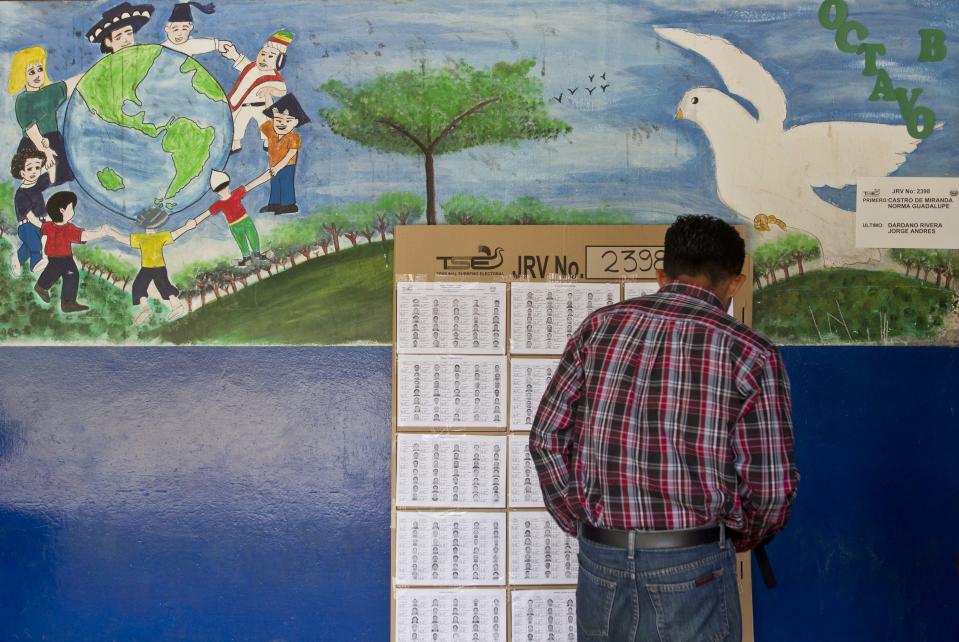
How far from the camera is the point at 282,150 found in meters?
2.88

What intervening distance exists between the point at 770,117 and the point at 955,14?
706 mm

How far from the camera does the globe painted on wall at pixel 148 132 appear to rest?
2885 millimetres

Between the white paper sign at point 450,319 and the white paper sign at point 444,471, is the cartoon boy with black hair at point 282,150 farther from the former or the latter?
the white paper sign at point 444,471

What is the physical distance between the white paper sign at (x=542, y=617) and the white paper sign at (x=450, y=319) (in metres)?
0.80

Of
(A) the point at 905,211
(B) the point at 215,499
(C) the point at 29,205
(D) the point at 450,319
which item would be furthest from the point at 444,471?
(A) the point at 905,211

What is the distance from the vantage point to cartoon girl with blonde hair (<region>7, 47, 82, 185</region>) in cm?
289

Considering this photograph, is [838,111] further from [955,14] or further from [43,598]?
[43,598]

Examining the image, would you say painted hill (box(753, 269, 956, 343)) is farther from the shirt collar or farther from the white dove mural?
the shirt collar

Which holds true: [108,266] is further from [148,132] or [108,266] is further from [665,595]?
[665,595]

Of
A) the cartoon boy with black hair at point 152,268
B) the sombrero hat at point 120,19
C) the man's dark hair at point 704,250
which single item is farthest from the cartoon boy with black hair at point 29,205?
the man's dark hair at point 704,250

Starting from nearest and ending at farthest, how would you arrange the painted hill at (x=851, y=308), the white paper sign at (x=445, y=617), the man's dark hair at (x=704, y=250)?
1. the man's dark hair at (x=704, y=250)
2. the white paper sign at (x=445, y=617)
3. the painted hill at (x=851, y=308)

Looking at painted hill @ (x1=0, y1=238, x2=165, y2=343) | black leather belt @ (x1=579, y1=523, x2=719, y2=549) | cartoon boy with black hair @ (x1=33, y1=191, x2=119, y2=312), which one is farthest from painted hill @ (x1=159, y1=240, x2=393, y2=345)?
black leather belt @ (x1=579, y1=523, x2=719, y2=549)

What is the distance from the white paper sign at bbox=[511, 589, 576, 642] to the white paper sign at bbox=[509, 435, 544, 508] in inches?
11.3

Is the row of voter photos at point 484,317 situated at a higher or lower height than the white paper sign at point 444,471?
higher
